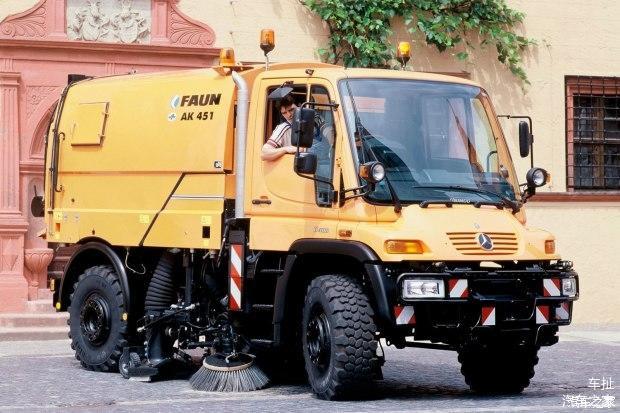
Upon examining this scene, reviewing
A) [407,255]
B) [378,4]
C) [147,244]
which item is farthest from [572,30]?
[407,255]

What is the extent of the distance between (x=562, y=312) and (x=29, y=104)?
9.42 m

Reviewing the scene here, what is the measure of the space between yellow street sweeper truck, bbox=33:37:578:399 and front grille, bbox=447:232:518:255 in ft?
0.04

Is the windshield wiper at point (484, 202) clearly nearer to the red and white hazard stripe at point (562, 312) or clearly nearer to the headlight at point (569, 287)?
the headlight at point (569, 287)

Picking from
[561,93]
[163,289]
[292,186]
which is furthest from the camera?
[561,93]

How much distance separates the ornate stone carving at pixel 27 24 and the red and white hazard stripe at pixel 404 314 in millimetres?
9390

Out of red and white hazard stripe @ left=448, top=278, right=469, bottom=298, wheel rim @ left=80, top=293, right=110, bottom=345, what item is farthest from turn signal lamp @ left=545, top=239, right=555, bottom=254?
wheel rim @ left=80, top=293, right=110, bottom=345

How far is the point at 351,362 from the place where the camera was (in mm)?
10516

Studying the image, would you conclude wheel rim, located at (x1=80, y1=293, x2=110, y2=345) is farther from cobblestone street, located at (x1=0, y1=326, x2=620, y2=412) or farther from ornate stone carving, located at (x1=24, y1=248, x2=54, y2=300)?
ornate stone carving, located at (x1=24, y1=248, x2=54, y2=300)

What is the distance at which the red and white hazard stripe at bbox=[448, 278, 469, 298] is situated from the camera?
10523mm

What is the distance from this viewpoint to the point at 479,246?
10.8 m

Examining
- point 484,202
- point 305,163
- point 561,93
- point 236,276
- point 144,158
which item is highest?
point 561,93

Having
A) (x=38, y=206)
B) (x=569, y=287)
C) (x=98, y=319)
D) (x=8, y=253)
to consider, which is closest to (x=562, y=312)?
(x=569, y=287)

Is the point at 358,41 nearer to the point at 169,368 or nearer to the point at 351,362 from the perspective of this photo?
the point at 169,368

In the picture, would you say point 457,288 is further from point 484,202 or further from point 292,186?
point 292,186
